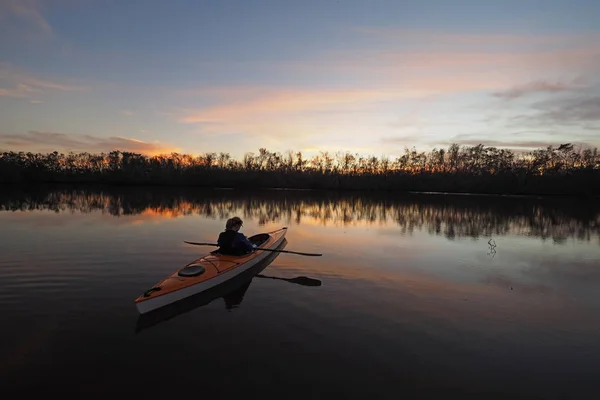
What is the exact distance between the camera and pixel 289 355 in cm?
520

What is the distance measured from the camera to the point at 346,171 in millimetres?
88500

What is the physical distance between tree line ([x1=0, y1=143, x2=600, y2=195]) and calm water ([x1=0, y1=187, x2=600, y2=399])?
5756 cm

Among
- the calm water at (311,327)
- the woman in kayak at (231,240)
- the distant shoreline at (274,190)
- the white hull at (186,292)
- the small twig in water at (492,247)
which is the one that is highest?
the distant shoreline at (274,190)

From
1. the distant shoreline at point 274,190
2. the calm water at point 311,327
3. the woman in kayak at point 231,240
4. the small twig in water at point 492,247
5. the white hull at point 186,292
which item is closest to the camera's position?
the calm water at point 311,327

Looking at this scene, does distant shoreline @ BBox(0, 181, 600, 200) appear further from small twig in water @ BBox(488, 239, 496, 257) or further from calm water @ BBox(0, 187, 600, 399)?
calm water @ BBox(0, 187, 600, 399)

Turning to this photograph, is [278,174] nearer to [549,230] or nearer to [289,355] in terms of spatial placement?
[549,230]

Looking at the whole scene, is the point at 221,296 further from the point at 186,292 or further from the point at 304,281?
the point at 304,281

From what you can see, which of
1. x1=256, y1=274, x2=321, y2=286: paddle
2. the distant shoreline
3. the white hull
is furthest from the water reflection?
the distant shoreline

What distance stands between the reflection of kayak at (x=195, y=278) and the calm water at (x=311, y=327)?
34 centimetres

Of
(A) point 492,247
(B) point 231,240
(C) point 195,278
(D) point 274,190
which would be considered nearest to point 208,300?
(C) point 195,278

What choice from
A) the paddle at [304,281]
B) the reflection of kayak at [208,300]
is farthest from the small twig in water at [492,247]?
the reflection of kayak at [208,300]

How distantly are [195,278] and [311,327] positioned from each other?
8.99 feet

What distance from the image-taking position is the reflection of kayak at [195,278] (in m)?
6.30

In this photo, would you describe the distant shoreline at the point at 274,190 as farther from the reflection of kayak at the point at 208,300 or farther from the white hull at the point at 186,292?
the white hull at the point at 186,292
